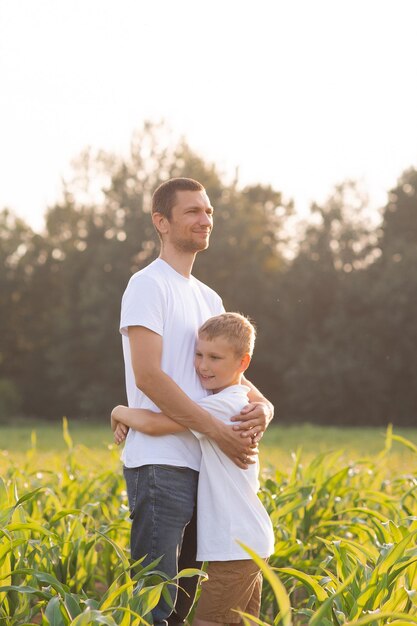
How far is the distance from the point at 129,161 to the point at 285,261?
791cm

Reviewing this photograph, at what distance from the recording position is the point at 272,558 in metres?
4.54

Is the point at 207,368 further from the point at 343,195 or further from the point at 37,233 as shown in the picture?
the point at 37,233

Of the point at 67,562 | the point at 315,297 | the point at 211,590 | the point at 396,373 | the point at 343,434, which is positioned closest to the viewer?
the point at 211,590

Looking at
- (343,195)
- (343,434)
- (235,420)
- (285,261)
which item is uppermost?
(343,195)

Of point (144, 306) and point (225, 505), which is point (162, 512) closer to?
point (225, 505)

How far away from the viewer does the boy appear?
133 inches

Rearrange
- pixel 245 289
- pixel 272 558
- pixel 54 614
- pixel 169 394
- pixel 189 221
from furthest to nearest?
pixel 245 289 → pixel 272 558 → pixel 189 221 → pixel 169 394 → pixel 54 614

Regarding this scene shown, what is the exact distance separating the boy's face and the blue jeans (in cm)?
36

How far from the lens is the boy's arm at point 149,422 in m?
3.41

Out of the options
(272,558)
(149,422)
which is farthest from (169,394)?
(272,558)

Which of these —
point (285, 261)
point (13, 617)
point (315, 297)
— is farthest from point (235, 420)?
point (285, 261)

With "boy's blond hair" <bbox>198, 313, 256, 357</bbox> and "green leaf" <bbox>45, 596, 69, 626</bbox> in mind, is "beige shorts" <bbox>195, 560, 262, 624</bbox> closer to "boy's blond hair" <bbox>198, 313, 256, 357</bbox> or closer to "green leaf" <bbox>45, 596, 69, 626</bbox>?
"green leaf" <bbox>45, 596, 69, 626</bbox>

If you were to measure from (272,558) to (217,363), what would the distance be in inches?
60.1

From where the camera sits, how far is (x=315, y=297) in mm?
34656
